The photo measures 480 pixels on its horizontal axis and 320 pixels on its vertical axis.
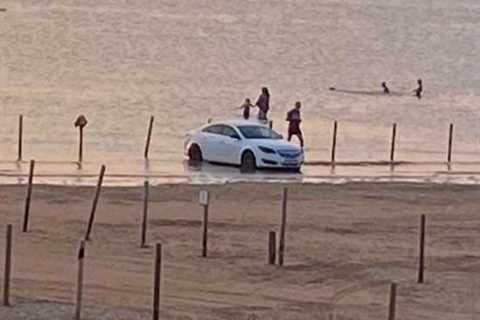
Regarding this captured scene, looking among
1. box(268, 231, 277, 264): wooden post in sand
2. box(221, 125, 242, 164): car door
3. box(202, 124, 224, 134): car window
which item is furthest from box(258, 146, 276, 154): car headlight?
box(268, 231, 277, 264): wooden post in sand

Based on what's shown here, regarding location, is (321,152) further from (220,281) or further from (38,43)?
(38,43)

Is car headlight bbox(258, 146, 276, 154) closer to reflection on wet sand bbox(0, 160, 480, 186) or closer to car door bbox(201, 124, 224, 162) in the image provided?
reflection on wet sand bbox(0, 160, 480, 186)

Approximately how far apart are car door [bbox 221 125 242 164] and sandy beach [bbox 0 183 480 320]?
5.96 meters

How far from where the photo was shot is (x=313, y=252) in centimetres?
2591

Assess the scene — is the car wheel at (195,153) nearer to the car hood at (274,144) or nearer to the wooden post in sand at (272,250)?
the car hood at (274,144)

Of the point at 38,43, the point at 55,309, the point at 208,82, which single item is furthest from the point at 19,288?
the point at 38,43

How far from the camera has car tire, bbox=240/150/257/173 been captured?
41.5 m

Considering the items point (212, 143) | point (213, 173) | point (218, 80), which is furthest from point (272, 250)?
point (218, 80)

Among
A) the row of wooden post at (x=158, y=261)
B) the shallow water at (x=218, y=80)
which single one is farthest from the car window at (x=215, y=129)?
the row of wooden post at (x=158, y=261)

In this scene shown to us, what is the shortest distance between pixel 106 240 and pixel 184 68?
77099mm

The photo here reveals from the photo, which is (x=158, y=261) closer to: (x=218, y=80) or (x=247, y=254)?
(x=247, y=254)

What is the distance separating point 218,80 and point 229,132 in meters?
51.2

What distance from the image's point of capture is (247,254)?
25281mm

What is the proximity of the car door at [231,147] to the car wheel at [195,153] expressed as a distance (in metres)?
1.06
